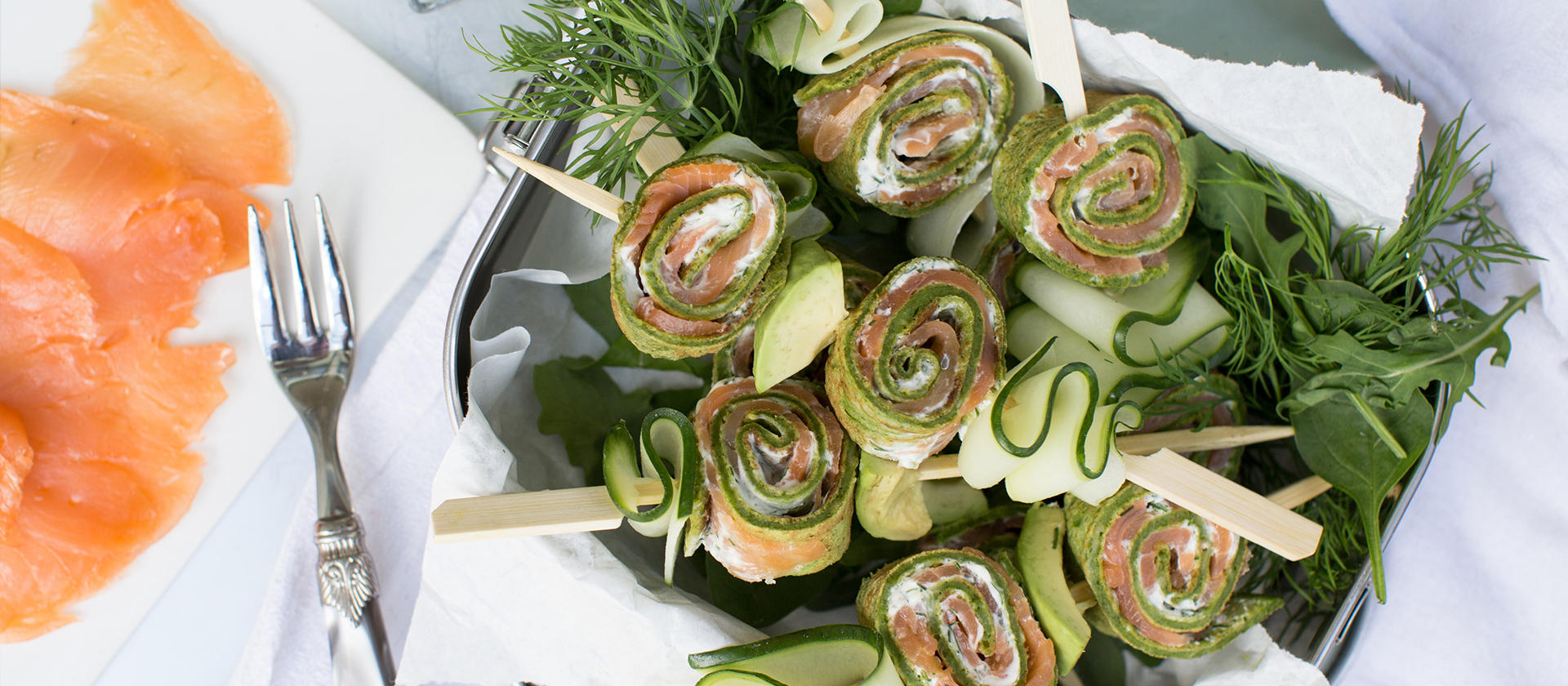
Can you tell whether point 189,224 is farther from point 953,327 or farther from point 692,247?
point 953,327

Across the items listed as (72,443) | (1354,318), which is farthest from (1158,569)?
(72,443)

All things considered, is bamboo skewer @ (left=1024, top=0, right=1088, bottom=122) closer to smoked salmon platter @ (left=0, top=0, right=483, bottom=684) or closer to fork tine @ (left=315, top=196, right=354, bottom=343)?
smoked salmon platter @ (left=0, top=0, right=483, bottom=684)

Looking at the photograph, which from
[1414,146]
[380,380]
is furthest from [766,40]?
[380,380]

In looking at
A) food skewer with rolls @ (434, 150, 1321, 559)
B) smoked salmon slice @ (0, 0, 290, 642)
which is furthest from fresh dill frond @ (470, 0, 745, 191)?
smoked salmon slice @ (0, 0, 290, 642)

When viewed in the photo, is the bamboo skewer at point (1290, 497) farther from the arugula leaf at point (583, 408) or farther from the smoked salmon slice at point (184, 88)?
the smoked salmon slice at point (184, 88)

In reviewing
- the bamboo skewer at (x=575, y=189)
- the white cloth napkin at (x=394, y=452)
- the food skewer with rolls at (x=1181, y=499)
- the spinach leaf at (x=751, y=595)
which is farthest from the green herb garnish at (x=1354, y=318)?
the white cloth napkin at (x=394, y=452)

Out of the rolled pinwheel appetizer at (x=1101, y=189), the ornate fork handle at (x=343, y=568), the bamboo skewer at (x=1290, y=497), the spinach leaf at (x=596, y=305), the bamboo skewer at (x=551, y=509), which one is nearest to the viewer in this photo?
the bamboo skewer at (x=551, y=509)

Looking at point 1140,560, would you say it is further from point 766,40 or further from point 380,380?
point 380,380
